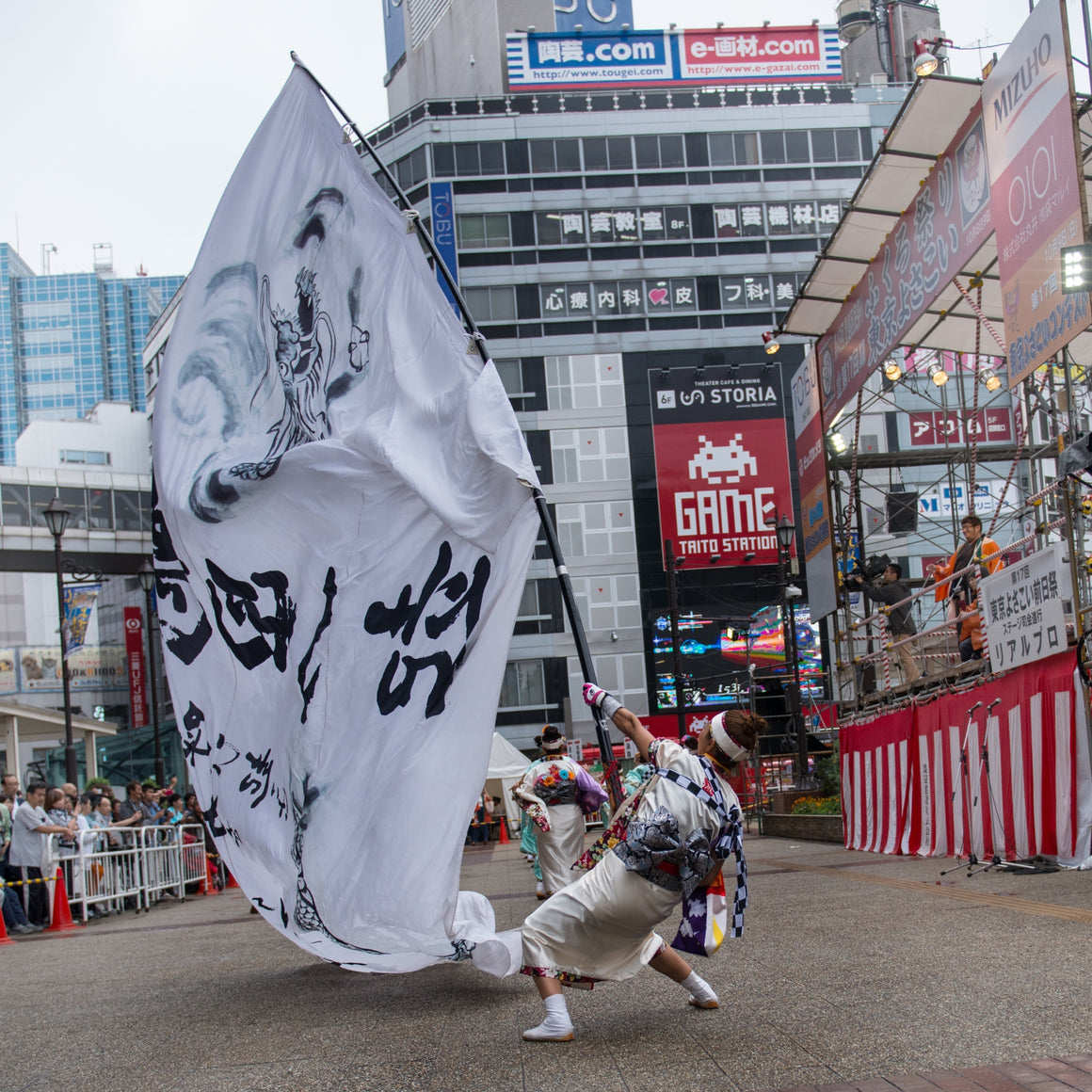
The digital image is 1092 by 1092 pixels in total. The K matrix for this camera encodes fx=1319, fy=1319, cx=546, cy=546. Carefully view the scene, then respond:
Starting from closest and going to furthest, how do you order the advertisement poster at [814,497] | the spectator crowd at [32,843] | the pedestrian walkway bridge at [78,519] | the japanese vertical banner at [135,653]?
1. the spectator crowd at [32,843]
2. the advertisement poster at [814,497]
3. the pedestrian walkway bridge at [78,519]
4. the japanese vertical banner at [135,653]

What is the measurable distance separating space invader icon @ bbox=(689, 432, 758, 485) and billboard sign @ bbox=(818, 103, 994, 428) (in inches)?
1286

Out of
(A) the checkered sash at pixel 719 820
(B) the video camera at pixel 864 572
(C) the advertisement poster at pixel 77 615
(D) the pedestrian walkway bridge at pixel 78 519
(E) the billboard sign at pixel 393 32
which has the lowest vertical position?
(A) the checkered sash at pixel 719 820

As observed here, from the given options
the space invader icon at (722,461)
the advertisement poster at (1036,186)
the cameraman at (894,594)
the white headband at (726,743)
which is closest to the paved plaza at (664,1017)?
the white headband at (726,743)

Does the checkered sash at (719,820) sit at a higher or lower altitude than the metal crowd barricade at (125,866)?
higher

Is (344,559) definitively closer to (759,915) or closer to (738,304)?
(759,915)

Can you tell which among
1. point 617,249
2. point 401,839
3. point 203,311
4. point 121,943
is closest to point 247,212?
point 203,311

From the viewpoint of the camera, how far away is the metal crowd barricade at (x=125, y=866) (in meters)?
15.5

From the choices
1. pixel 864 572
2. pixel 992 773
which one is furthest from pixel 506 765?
pixel 992 773

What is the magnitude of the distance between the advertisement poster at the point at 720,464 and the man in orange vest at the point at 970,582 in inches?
1426

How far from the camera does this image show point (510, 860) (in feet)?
83.9

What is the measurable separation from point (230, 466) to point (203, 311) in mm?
1302

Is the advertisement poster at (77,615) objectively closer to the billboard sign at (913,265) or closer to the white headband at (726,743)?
the billboard sign at (913,265)

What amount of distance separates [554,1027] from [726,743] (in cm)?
137

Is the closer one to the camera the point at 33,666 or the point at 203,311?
the point at 203,311
